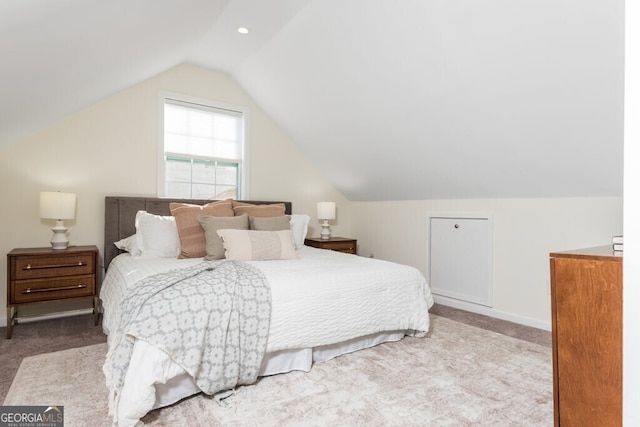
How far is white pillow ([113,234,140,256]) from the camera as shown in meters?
3.00

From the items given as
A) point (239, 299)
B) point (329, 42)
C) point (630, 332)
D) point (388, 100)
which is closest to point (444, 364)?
point (239, 299)

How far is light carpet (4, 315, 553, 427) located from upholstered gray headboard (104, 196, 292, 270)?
108cm

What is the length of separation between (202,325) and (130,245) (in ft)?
5.88

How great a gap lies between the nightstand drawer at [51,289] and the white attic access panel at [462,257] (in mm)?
3393

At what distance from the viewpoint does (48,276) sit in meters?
2.75

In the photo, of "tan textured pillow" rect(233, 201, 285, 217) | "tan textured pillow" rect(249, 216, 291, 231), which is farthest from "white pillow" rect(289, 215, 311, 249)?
"tan textured pillow" rect(249, 216, 291, 231)

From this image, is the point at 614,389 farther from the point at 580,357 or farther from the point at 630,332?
the point at 630,332

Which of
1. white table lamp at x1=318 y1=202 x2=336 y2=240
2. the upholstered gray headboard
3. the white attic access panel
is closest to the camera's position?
the upholstered gray headboard

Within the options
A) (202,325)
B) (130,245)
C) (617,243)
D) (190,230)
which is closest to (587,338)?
(617,243)

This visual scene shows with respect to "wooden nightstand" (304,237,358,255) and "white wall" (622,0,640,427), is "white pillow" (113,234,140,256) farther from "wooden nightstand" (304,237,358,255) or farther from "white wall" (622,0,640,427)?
"white wall" (622,0,640,427)

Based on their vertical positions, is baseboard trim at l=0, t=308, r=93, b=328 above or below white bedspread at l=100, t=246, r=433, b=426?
below

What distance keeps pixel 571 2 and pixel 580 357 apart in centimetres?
167

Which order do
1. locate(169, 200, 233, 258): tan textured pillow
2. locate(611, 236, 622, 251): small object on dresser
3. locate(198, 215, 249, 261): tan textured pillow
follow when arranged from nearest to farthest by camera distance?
1. locate(611, 236, 622, 251): small object on dresser
2. locate(198, 215, 249, 261): tan textured pillow
3. locate(169, 200, 233, 258): tan textured pillow

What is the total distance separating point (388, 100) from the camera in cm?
300
